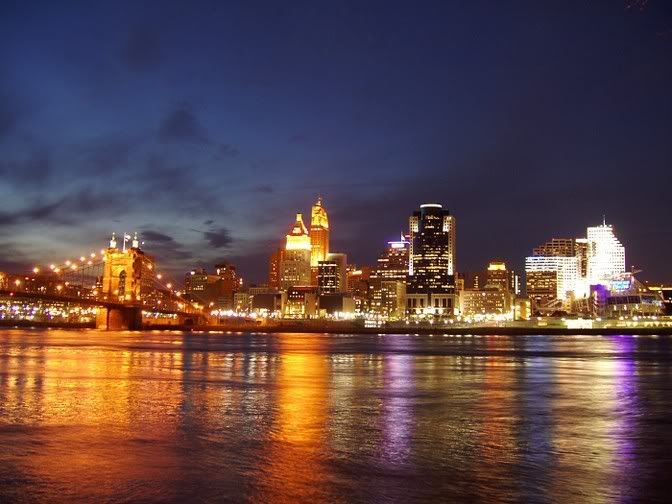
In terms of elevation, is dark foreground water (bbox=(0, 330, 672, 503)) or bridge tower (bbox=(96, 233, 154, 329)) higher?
bridge tower (bbox=(96, 233, 154, 329))

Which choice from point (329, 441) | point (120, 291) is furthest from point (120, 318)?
point (329, 441)

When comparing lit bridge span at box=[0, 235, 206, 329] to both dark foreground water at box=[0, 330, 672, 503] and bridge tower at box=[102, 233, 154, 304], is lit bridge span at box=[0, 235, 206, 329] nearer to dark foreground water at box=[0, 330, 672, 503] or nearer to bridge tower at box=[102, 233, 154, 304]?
bridge tower at box=[102, 233, 154, 304]

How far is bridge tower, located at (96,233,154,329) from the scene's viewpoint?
384ft

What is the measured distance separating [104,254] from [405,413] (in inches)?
4790

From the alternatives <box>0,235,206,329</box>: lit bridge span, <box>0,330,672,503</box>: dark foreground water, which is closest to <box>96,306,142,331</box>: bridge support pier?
<box>0,235,206,329</box>: lit bridge span

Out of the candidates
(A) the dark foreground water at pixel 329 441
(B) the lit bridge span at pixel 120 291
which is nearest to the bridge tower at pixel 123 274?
(B) the lit bridge span at pixel 120 291

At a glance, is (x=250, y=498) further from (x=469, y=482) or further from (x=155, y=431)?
(x=155, y=431)

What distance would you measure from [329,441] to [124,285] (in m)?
120

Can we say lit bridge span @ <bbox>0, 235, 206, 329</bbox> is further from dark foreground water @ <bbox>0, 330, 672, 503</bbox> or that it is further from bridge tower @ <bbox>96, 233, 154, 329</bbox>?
dark foreground water @ <bbox>0, 330, 672, 503</bbox>

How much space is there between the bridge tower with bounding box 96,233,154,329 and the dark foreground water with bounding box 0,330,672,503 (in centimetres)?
9661

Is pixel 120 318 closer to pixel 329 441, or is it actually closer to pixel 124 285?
pixel 124 285

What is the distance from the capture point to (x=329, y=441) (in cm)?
1241

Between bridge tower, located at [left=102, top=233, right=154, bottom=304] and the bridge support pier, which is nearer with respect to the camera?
the bridge support pier

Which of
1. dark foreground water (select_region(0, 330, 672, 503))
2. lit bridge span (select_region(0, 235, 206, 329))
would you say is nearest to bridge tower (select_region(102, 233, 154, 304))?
lit bridge span (select_region(0, 235, 206, 329))
